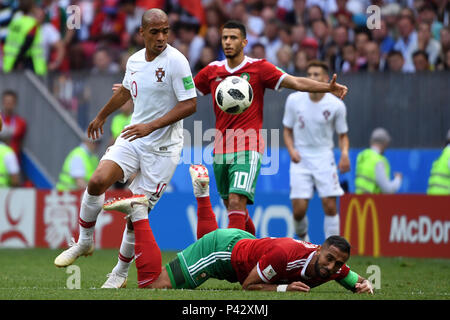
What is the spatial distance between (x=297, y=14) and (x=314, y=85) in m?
7.49

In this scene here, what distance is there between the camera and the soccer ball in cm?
918

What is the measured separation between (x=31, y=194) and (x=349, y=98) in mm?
5230

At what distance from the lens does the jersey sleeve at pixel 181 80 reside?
8.46 m

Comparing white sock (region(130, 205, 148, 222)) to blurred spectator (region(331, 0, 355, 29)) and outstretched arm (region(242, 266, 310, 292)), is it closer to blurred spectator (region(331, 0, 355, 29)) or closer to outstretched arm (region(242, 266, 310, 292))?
outstretched arm (region(242, 266, 310, 292))

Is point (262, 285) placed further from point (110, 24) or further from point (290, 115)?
point (110, 24)

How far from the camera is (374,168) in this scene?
537 inches

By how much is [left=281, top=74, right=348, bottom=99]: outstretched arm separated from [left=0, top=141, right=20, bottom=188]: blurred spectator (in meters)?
6.92

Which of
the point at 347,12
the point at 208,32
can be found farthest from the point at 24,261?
the point at 347,12

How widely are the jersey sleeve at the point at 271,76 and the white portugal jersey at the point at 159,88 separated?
3.75ft

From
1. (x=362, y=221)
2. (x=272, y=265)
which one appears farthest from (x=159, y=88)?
(x=362, y=221)

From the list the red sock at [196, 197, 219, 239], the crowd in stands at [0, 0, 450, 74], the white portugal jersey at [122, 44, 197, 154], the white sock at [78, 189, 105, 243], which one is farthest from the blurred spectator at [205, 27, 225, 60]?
the white sock at [78, 189, 105, 243]

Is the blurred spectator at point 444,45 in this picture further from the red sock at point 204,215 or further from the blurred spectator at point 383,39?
the red sock at point 204,215

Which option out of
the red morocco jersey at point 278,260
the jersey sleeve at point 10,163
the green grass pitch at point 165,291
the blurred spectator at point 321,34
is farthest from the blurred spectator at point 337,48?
the red morocco jersey at point 278,260

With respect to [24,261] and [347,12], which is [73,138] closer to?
[24,261]
